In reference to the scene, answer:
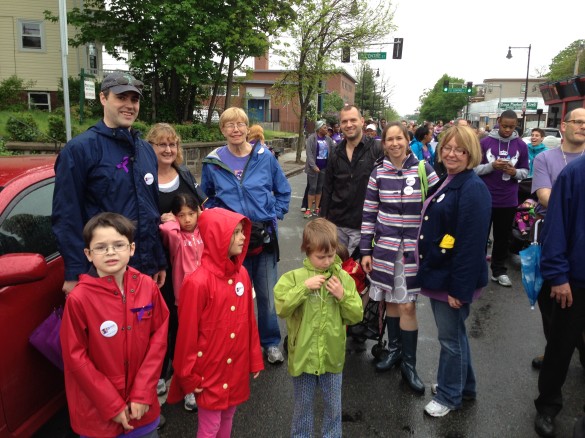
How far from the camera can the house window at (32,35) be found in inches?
953

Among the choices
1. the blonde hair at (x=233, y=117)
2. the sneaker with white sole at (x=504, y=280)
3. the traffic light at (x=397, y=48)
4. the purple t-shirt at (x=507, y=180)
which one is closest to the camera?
the blonde hair at (x=233, y=117)

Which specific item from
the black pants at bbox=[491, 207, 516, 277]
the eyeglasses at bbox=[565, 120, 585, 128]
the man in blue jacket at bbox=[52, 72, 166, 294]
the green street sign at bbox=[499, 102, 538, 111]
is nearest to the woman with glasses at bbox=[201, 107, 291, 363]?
the man in blue jacket at bbox=[52, 72, 166, 294]

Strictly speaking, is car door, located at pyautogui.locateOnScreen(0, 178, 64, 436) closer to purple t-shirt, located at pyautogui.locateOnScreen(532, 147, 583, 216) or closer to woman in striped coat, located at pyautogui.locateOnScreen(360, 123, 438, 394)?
woman in striped coat, located at pyautogui.locateOnScreen(360, 123, 438, 394)

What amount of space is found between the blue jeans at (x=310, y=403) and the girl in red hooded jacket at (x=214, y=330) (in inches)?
13.9

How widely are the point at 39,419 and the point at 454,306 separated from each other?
253cm

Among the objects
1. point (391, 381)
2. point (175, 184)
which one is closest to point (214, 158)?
point (175, 184)

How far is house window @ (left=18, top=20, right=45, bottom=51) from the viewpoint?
953 inches

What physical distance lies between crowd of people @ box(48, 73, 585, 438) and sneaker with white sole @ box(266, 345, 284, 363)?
1cm

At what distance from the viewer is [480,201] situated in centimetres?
289

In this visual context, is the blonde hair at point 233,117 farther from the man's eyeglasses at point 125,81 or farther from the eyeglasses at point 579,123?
the eyeglasses at point 579,123

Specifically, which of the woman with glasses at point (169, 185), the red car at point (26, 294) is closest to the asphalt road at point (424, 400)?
the woman with glasses at point (169, 185)

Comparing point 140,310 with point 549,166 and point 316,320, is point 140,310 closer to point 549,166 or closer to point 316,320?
point 316,320

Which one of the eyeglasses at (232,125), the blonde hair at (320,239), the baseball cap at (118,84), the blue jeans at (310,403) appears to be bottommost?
the blue jeans at (310,403)

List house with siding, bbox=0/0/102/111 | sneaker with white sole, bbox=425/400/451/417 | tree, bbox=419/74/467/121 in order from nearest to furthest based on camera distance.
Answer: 1. sneaker with white sole, bbox=425/400/451/417
2. house with siding, bbox=0/0/102/111
3. tree, bbox=419/74/467/121
